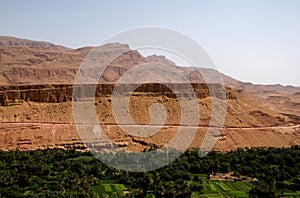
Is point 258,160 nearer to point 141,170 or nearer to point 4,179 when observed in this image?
point 141,170

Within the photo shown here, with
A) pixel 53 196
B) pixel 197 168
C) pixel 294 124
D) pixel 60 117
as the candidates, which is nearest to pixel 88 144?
pixel 60 117

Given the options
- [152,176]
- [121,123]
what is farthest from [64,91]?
Result: [152,176]

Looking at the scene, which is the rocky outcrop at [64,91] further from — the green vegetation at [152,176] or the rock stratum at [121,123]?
the green vegetation at [152,176]

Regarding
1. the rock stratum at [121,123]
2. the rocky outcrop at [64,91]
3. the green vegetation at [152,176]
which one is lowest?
the green vegetation at [152,176]

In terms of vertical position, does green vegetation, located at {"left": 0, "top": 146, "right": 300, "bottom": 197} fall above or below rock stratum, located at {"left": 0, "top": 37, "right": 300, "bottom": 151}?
below

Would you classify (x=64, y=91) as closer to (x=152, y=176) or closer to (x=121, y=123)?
(x=121, y=123)

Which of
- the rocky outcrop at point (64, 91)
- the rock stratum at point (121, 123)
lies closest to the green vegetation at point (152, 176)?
the rock stratum at point (121, 123)

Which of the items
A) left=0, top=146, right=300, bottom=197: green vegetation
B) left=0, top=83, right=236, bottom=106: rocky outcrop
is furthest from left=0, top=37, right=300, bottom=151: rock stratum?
left=0, top=146, right=300, bottom=197: green vegetation

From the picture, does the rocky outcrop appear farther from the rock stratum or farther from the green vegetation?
the green vegetation
